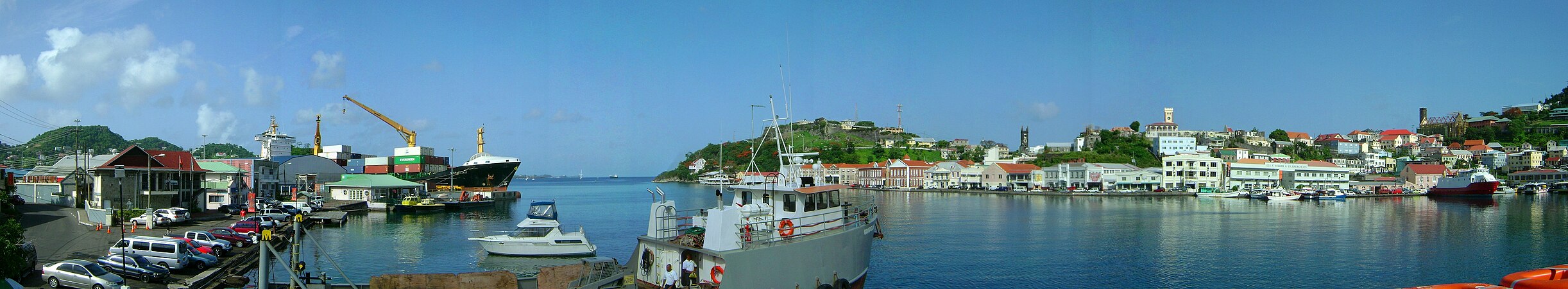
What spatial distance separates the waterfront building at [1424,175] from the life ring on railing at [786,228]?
86400 millimetres

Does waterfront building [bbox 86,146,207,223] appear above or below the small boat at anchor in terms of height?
above

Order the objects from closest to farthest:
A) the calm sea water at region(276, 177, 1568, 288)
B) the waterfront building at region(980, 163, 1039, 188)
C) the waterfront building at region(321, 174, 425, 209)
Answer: the calm sea water at region(276, 177, 1568, 288)
the waterfront building at region(321, 174, 425, 209)
the waterfront building at region(980, 163, 1039, 188)

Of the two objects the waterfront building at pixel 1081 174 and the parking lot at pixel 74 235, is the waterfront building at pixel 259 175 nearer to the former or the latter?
the parking lot at pixel 74 235

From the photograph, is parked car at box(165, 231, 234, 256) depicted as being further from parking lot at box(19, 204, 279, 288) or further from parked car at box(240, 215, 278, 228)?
parked car at box(240, 215, 278, 228)

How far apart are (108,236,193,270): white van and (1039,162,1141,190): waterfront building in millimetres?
75988

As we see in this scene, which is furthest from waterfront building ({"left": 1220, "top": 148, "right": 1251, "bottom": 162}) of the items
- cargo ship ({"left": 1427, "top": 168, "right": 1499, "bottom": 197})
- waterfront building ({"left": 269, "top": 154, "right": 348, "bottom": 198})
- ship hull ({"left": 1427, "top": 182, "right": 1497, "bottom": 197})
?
waterfront building ({"left": 269, "top": 154, "right": 348, "bottom": 198})

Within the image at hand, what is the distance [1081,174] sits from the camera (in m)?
83.1

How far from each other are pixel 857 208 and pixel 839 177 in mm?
90405

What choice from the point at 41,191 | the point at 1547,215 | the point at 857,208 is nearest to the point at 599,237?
the point at 857,208

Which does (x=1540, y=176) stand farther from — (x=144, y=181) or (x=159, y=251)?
(x=144, y=181)

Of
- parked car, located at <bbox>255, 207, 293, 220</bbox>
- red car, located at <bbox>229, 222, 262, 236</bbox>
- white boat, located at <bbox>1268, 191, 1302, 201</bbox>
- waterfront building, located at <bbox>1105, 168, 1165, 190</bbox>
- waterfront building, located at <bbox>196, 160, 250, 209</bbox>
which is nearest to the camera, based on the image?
red car, located at <bbox>229, 222, 262, 236</bbox>

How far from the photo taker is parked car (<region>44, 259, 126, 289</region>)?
14883 mm

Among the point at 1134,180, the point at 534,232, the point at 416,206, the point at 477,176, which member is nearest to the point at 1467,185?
the point at 1134,180

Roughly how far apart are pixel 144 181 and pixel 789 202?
32.8 metres
